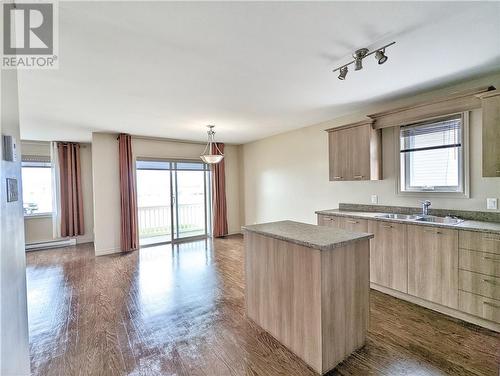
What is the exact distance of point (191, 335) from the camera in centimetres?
235

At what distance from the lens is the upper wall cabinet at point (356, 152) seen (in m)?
3.53

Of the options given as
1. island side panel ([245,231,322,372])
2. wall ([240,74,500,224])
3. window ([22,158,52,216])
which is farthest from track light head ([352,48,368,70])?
window ([22,158,52,216])

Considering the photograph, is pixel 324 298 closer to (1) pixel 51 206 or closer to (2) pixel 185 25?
(2) pixel 185 25

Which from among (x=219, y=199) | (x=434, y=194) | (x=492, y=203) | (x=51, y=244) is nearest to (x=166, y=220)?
(x=219, y=199)

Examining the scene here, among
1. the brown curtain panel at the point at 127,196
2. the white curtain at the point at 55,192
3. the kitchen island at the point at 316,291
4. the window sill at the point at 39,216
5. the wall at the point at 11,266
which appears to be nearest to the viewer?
the wall at the point at 11,266

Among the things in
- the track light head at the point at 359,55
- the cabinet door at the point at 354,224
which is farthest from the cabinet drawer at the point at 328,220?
the track light head at the point at 359,55

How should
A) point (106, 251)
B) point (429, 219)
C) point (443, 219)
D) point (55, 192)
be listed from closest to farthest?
1. point (443, 219)
2. point (429, 219)
3. point (106, 251)
4. point (55, 192)

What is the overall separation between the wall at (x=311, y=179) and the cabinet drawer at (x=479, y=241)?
2.02ft

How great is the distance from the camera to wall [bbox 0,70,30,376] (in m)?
1.19

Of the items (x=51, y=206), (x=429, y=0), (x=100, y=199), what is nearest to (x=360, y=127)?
(x=429, y=0)

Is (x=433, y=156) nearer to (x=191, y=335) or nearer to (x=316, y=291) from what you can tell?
(x=316, y=291)

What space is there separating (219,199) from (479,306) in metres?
5.47

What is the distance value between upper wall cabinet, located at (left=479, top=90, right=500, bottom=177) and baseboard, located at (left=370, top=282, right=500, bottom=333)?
57.8 inches

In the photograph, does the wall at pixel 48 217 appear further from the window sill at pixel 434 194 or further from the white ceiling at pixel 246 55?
the window sill at pixel 434 194
